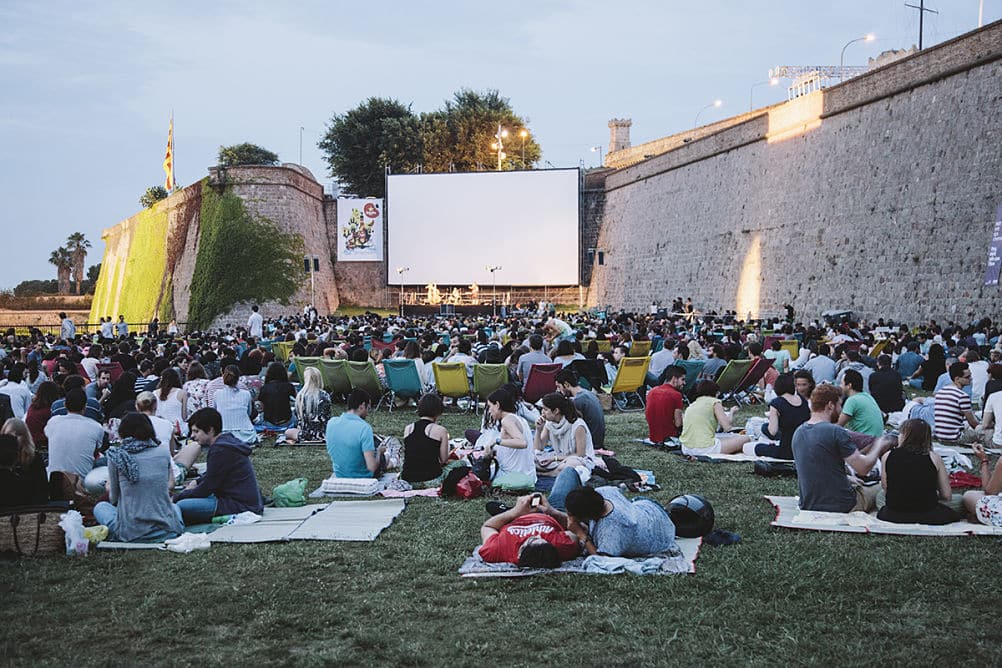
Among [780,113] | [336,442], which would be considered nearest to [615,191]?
[780,113]

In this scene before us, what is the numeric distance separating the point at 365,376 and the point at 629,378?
371 cm

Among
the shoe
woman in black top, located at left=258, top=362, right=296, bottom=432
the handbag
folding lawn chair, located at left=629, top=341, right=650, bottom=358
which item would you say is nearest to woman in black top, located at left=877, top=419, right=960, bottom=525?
the shoe

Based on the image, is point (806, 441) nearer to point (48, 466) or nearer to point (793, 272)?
point (48, 466)

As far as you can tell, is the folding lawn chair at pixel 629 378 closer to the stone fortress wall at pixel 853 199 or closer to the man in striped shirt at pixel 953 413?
the man in striped shirt at pixel 953 413

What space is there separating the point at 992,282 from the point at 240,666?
723 inches

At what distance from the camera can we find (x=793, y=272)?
26.4 m

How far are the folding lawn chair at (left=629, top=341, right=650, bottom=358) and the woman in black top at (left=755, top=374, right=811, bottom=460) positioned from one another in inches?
276

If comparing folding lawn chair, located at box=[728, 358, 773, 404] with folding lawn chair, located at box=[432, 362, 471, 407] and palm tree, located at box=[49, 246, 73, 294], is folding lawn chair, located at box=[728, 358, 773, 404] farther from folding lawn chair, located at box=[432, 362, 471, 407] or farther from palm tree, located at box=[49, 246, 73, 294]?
palm tree, located at box=[49, 246, 73, 294]

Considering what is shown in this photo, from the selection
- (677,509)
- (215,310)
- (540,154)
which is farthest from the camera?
(540,154)

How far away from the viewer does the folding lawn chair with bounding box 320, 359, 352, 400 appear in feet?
43.4

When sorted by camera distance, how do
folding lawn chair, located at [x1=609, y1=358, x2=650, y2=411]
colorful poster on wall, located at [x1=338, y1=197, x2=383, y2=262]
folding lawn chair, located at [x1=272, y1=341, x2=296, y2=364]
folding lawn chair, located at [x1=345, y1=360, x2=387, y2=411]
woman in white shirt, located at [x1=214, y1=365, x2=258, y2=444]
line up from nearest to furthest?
woman in white shirt, located at [x1=214, y1=365, x2=258, y2=444]
folding lawn chair, located at [x1=609, y1=358, x2=650, y2=411]
folding lawn chair, located at [x1=345, y1=360, x2=387, y2=411]
folding lawn chair, located at [x1=272, y1=341, x2=296, y2=364]
colorful poster on wall, located at [x1=338, y1=197, x2=383, y2=262]

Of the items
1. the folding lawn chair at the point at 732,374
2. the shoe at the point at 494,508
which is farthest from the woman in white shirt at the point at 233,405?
the folding lawn chair at the point at 732,374

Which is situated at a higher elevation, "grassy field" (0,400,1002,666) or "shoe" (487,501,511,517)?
"shoe" (487,501,511,517)

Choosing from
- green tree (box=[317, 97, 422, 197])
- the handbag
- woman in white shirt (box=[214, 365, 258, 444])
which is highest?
green tree (box=[317, 97, 422, 197])
